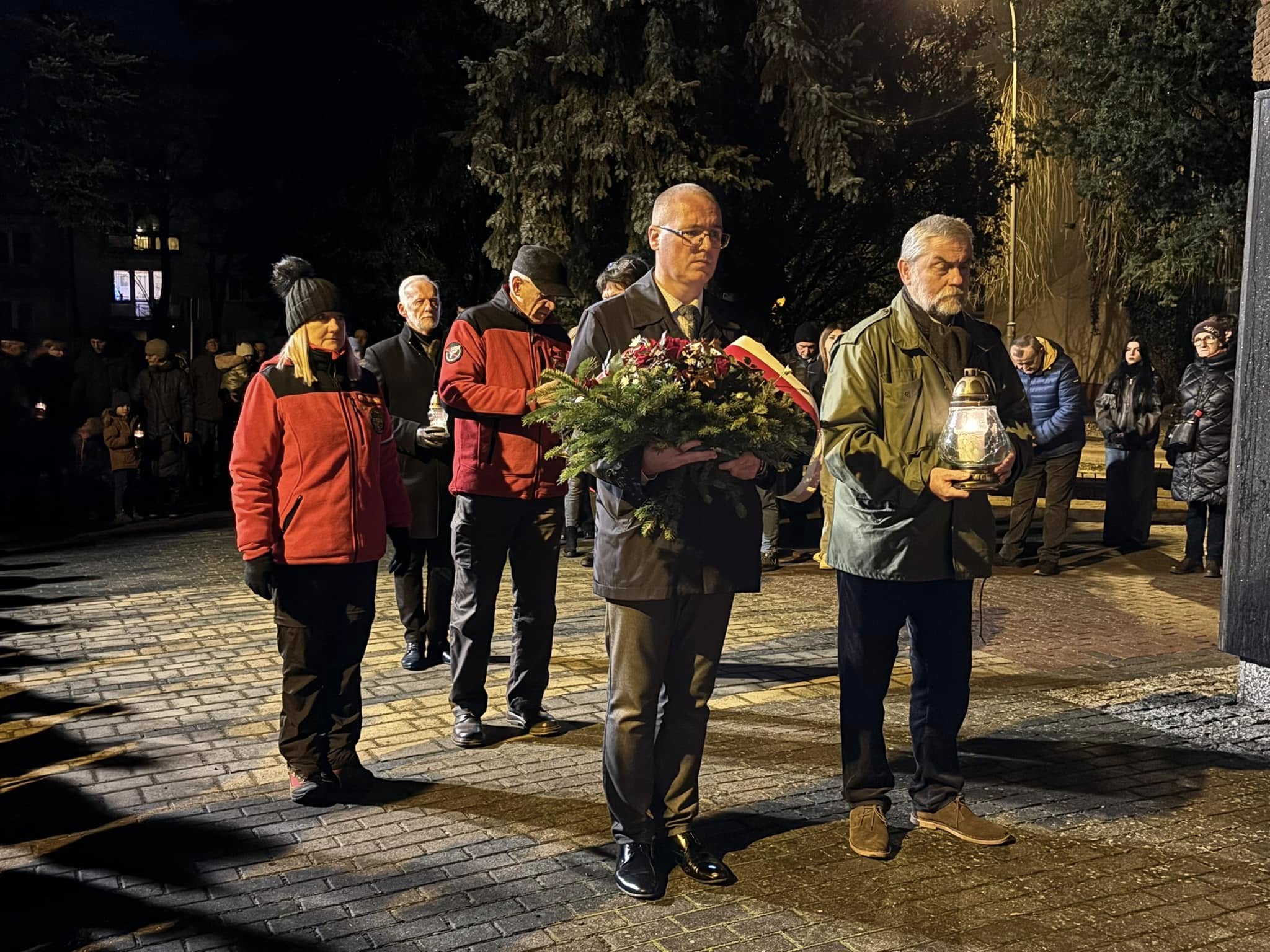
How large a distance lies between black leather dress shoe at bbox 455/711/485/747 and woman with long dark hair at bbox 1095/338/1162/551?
8.87 m

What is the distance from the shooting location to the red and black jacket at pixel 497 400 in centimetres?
633

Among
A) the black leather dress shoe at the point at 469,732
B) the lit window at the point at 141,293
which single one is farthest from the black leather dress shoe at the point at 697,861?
the lit window at the point at 141,293

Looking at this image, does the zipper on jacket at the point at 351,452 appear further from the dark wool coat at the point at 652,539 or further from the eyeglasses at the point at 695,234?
the eyeglasses at the point at 695,234

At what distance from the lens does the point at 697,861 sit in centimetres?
464

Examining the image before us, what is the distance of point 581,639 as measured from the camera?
28.8ft

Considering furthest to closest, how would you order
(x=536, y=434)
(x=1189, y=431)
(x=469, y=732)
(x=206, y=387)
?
(x=206, y=387)
(x=1189, y=431)
(x=536, y=434)
(x=469, y=732)

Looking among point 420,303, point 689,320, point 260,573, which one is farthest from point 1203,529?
point 260,573

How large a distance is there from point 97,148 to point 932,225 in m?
23.5

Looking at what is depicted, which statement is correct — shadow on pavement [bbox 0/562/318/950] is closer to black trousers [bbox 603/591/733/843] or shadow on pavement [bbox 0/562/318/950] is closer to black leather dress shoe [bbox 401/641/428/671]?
black trousers [bbox 603/591/733/843]

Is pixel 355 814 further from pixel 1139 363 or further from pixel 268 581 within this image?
pixel 1139 363

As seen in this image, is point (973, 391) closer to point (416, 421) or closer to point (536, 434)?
point (536, 434)

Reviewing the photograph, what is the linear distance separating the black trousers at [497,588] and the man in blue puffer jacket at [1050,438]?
266 inches

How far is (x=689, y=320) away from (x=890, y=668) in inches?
60.2

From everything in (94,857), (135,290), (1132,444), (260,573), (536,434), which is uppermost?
(135,290)
